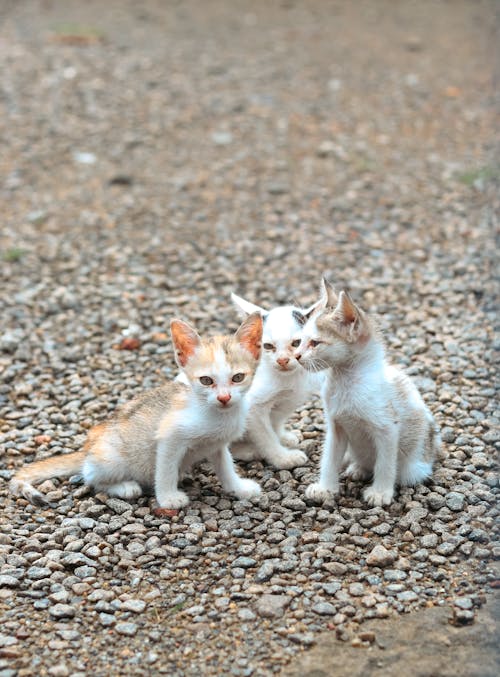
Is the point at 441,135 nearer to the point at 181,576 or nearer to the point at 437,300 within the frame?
the point at 437,300

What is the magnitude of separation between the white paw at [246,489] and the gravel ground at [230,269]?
59mm

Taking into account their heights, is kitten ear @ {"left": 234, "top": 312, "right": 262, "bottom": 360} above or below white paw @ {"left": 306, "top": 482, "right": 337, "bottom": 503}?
above

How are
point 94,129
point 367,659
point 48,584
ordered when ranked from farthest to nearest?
point 94,129 → point 48,584 → point 367,659

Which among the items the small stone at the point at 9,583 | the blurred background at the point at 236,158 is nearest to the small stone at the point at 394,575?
the small stone at the point at 9,583

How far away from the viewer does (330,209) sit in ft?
28.1

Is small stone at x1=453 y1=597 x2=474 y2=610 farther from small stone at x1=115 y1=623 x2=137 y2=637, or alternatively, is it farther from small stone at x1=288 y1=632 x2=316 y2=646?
small stone at x1=115 y1=623 x2=137 y2=637

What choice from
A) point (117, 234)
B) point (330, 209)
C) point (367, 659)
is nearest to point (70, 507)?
point (367, 659)

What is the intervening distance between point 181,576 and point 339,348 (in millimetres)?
1249

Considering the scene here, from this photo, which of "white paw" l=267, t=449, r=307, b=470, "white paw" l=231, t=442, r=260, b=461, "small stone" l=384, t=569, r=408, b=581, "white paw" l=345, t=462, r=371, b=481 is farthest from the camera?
"white paw" l=231, t=442, r=260, b=461

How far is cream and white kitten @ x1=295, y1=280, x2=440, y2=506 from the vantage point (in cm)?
430

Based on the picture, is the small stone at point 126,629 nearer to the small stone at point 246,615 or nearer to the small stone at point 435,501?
the small stone at point 246,615

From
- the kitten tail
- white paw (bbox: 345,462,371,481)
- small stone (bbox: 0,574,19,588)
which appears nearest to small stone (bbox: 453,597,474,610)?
white paw (bbox: 345,462,371,481)

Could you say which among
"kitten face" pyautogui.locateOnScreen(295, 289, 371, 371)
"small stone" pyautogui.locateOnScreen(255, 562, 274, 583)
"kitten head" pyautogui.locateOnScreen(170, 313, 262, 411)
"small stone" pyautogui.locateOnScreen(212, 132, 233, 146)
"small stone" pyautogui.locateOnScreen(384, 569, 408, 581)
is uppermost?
"kitten face" pyautogui.locateOnScreen(295, 289, 371, 371)

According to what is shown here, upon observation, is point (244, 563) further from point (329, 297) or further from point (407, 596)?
point (329, 297)
